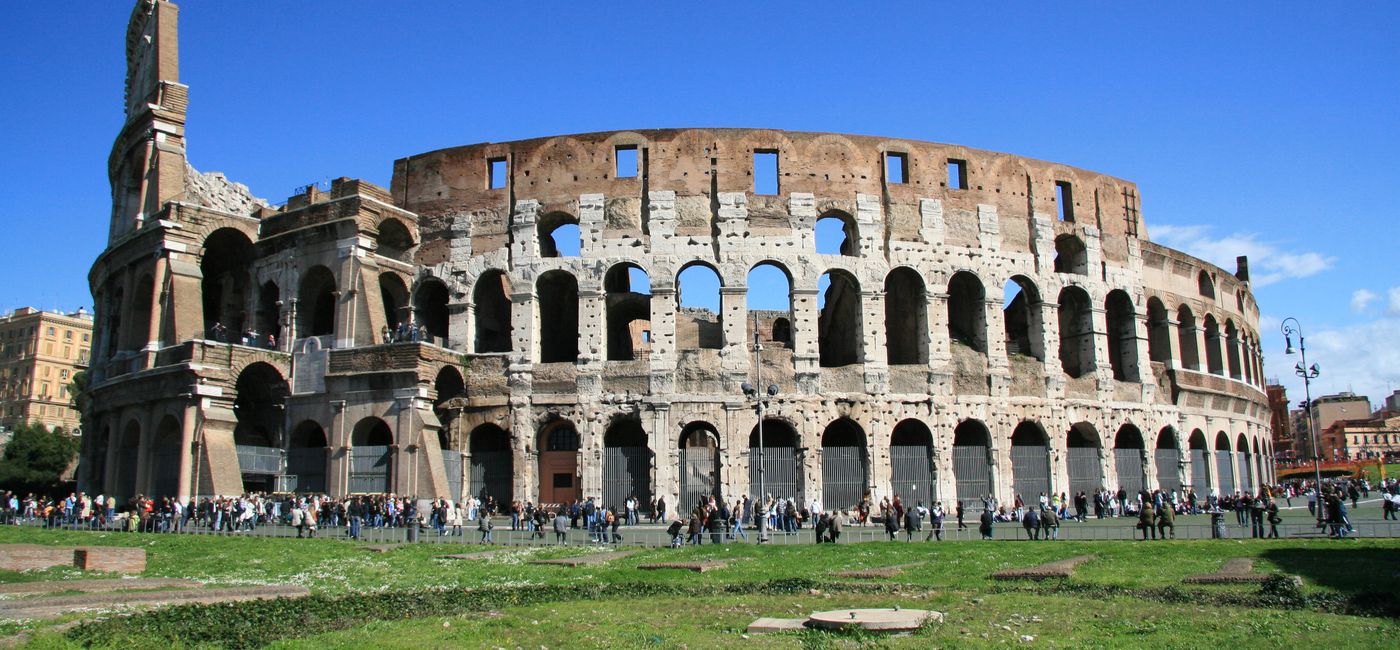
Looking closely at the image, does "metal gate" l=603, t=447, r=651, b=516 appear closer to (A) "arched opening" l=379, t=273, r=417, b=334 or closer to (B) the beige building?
(A) "arched opening" l=379, t=273, r=417, b=334

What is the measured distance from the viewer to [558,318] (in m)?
37.2

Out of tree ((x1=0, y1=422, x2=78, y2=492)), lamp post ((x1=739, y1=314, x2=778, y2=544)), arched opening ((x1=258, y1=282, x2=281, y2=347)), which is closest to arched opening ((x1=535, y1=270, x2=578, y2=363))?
lamp post ((x1=739, y1=314, x2=778, y2=544))

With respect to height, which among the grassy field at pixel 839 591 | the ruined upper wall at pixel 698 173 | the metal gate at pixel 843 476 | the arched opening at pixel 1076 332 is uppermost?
the ruined upper wall at pixel 698 173

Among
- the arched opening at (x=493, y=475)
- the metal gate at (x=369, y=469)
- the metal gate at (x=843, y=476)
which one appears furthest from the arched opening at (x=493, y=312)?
the metal gate at (x=843, y=476)

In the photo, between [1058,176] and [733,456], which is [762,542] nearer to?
[733,456]

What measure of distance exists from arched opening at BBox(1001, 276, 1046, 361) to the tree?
46.4 m

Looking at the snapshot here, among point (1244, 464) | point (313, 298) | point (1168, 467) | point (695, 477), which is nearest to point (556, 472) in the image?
point (695, 477)

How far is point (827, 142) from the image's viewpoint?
3422 cm

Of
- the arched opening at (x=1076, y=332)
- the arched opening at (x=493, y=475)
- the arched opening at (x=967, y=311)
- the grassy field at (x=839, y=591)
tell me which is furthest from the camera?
the arched opening at (x=1076, y=332)

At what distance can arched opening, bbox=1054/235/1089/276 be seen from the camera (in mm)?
36875

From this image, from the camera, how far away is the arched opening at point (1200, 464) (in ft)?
126

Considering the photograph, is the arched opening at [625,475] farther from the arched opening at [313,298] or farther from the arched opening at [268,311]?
the arched opening at [268,311]

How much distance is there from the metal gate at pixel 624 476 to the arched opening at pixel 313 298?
9.68m

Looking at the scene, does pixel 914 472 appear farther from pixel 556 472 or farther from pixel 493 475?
pixel 493 475
